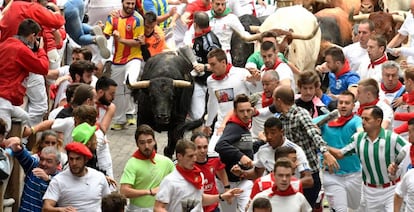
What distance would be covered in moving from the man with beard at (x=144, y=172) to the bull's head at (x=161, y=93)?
414cm

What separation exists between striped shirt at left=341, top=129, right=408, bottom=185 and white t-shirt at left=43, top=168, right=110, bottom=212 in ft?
10.6

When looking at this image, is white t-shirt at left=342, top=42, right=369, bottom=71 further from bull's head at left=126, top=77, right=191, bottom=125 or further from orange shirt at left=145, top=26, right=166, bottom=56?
orange shirt at left=145, top=26, right=166, bottom=56

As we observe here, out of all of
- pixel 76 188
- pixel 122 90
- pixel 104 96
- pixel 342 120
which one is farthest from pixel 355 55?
pixel 76 188

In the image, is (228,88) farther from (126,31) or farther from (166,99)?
(126,31)

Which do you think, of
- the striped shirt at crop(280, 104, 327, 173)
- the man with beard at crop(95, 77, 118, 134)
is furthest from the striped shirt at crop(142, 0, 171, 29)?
the striped shirt at crop(280, 104, 327, 173)

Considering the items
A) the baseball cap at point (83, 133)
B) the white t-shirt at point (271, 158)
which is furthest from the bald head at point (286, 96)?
the baseball cap at point (83, 133)

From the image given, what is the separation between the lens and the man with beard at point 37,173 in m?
17.8

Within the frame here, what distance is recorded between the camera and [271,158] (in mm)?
18516

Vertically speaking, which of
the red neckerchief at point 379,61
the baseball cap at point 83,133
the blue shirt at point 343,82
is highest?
the baseball cap at point 83,133

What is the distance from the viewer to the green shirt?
60.8 ft

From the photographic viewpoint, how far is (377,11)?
89.1ft

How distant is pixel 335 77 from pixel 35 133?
424cm

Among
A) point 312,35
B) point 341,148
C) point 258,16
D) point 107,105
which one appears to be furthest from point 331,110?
point 258,16

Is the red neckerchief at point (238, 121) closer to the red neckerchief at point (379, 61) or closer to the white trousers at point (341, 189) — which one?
the white trousers at point (341, 189)
